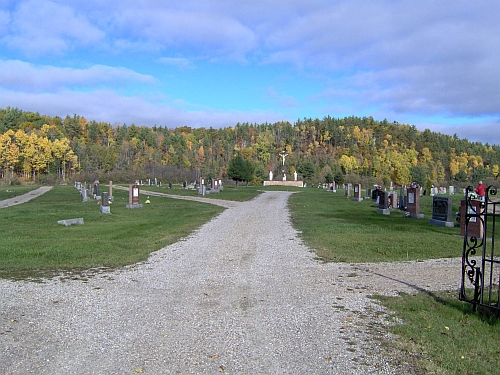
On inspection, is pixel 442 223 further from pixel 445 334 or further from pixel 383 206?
pixel 445 334

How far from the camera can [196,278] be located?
8.59m

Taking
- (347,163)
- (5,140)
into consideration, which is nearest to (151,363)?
(5,140)

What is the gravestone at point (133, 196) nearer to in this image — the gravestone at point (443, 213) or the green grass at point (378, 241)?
the green grass at point (378, 241)

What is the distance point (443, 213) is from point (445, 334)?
14767mm

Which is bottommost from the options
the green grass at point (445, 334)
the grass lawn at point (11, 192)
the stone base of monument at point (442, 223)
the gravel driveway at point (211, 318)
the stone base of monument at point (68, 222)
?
the grass lawn at point (11, 192)

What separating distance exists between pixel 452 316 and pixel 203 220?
593 inches

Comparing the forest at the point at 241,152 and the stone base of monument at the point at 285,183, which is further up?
the forest at the point at 241,152

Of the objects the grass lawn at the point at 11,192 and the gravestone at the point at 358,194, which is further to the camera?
the grass lawn at the point at 11,192

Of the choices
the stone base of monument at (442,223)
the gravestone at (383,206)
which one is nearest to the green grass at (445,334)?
the stone base of monument at (442,223)

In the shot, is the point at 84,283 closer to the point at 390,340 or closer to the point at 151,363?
the point at 151,363

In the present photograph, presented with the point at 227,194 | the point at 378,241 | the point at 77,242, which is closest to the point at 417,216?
the point at 378,241

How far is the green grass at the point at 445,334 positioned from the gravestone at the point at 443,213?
1228 centimetres

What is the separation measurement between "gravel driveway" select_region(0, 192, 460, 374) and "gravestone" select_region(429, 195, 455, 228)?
8.97 m

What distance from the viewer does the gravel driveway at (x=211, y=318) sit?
4.52m
